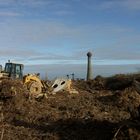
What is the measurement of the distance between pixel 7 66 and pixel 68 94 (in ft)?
16.9

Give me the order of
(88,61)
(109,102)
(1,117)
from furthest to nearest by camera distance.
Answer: (88,61) < (109,102) < (1,117)

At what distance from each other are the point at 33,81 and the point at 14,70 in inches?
148

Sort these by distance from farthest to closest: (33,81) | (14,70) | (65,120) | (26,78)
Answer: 1. (14,70)
2. (26,78)
3. (33,81)
4. (65,120)

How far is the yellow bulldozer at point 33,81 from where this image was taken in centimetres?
2840

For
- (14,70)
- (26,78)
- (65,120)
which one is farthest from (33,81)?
(65,120)

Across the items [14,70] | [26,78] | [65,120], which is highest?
[14,70]

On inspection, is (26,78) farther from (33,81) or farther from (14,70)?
(14,70)

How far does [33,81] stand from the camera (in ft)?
95.6

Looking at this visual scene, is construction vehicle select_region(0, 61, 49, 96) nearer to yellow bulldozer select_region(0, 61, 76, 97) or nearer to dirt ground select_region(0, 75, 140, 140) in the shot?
yellow bulldozer select_region(0, 61, 76, 97)

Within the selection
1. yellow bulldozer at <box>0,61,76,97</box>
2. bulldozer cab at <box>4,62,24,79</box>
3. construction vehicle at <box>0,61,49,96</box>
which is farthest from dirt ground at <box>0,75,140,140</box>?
bulldozer cab at <box>4,62,24,79</box>

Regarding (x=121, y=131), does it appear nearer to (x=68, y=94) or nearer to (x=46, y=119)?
(x=46, y=119)

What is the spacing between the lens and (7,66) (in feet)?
107

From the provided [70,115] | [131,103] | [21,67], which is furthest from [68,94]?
[70,115]

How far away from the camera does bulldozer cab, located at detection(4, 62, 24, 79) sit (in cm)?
3241
